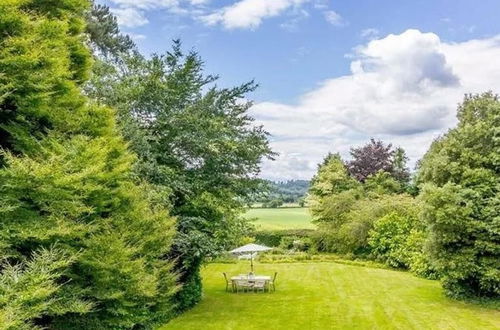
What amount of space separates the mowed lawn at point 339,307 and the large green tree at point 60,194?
4231 mm

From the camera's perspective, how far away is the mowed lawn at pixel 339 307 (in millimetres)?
13273

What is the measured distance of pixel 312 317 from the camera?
46.2ft

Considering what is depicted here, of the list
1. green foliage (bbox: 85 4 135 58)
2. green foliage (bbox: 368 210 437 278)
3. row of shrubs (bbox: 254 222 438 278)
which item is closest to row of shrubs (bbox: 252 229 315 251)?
row of shrubs (bbox: 254 222 438 278)

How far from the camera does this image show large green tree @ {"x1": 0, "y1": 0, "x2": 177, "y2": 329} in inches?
276

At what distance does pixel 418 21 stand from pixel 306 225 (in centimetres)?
2465

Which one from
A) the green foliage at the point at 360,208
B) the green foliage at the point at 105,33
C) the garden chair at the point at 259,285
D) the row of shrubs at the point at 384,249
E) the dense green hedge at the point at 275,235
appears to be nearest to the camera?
the garden chair at the point at 259,285

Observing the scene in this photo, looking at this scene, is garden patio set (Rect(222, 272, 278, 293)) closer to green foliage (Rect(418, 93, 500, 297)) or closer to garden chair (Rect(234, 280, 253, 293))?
garden chair (Rect(234, 280, 253, 293))

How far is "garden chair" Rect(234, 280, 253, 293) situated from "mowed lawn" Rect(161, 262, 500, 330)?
534mm

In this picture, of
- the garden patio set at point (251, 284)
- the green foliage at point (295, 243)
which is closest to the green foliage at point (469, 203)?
the garden patio set at point (251, 284)

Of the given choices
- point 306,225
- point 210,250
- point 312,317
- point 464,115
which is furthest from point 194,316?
point 306,225

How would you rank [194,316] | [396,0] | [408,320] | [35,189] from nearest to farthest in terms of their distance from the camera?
[35,189], [408,320], [194,316], [396,0]

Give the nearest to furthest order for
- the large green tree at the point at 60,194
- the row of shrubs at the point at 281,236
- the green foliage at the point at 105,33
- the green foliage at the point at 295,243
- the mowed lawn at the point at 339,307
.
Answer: the large green tree at the point at 60,194
the mowed lawn at the point at 339,307
the green foliage at the point at 105,33
the green foliage at the point at 295,243
the row of shrubs at the point at 281,236

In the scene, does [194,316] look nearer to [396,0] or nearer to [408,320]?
[408,320]

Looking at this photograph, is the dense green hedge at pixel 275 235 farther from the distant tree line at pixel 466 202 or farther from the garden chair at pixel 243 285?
the distant tree line at pixel 466 202
